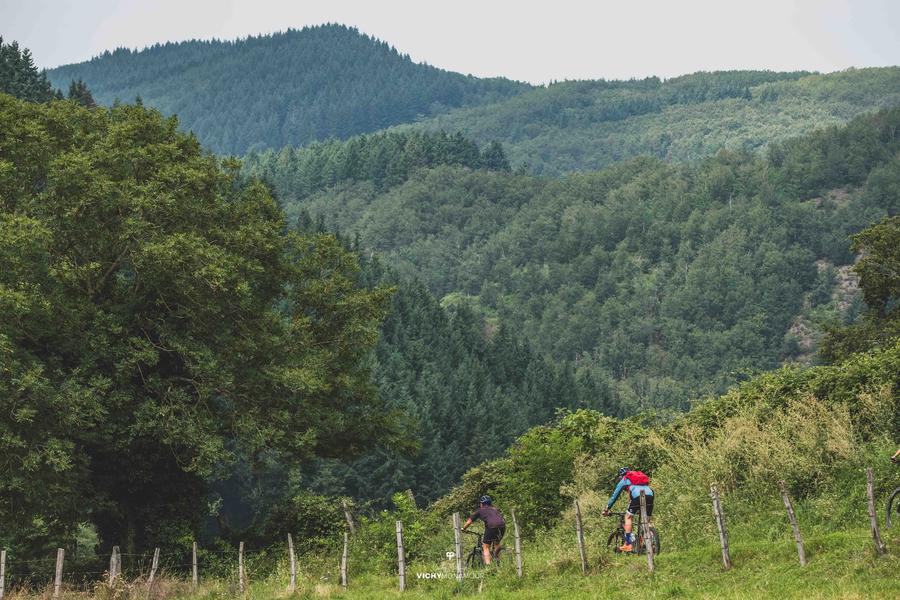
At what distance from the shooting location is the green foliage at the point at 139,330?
30234mm

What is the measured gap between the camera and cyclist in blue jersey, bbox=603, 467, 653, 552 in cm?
2230

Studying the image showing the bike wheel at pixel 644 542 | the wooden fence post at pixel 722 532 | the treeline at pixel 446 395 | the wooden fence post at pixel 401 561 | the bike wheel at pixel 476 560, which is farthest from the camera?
the treeline at pixel 446 395

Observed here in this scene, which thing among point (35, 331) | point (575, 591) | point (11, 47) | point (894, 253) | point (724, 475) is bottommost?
point (575, 591)

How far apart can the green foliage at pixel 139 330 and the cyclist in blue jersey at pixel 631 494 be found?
541 inches

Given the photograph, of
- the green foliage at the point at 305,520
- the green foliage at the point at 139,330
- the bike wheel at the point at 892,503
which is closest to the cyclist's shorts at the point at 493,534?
the bike wheel at the point at 892,503

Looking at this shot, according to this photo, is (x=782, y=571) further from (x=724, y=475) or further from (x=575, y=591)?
(x=724, y=475)

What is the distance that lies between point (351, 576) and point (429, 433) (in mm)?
76761

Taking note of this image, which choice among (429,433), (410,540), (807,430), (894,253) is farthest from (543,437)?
(429,433)

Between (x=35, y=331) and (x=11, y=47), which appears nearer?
(x=35, y=331)

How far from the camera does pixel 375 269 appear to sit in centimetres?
16062

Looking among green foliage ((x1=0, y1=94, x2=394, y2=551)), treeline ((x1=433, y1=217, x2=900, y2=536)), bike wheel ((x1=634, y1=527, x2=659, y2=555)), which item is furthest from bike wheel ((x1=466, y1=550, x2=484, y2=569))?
green foliage ((x1=0, y1=94, x2=394, y2=551))

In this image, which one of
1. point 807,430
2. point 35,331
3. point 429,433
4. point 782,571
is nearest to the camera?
point 782,571

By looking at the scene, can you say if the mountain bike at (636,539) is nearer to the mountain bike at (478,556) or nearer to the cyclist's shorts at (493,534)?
the cyclist's shorts at (493,534)

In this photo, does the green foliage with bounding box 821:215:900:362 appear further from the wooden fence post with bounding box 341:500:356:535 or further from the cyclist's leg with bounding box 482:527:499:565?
the cyclist's leg with bounding box 482:527:499:565
